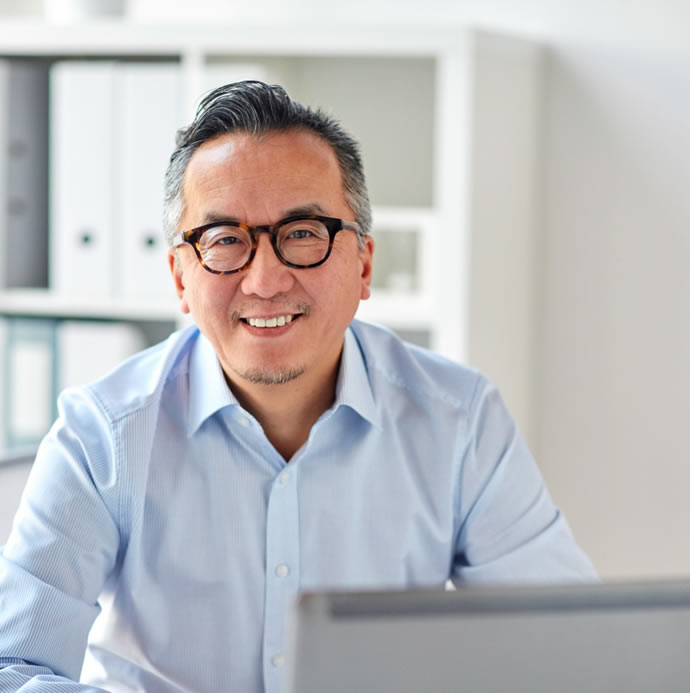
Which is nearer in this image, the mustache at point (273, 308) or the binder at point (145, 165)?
the mustache at point (273, 308)

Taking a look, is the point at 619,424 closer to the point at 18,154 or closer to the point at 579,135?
the point at 579,135

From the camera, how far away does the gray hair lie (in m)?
1.22

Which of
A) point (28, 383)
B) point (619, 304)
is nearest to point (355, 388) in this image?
point (619, 304)

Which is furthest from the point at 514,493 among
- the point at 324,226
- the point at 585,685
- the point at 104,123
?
the point at 104,123

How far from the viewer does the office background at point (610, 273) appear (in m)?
2.38

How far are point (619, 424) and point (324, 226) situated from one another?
148 centimetres

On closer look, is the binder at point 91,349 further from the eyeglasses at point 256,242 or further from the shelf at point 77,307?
the eyeglasses at point 256,242

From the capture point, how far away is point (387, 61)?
262 centimetres

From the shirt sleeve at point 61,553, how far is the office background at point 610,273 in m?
1.27

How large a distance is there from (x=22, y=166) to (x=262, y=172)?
1.62m

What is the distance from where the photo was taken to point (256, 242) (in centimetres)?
120

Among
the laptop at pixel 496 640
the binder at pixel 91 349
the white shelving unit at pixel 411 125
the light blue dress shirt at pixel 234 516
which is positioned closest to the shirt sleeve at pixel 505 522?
the light blue dress shirt at pixel 234 516

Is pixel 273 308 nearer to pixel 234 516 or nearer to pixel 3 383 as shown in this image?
pixel 234 516

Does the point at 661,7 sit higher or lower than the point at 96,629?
higher
